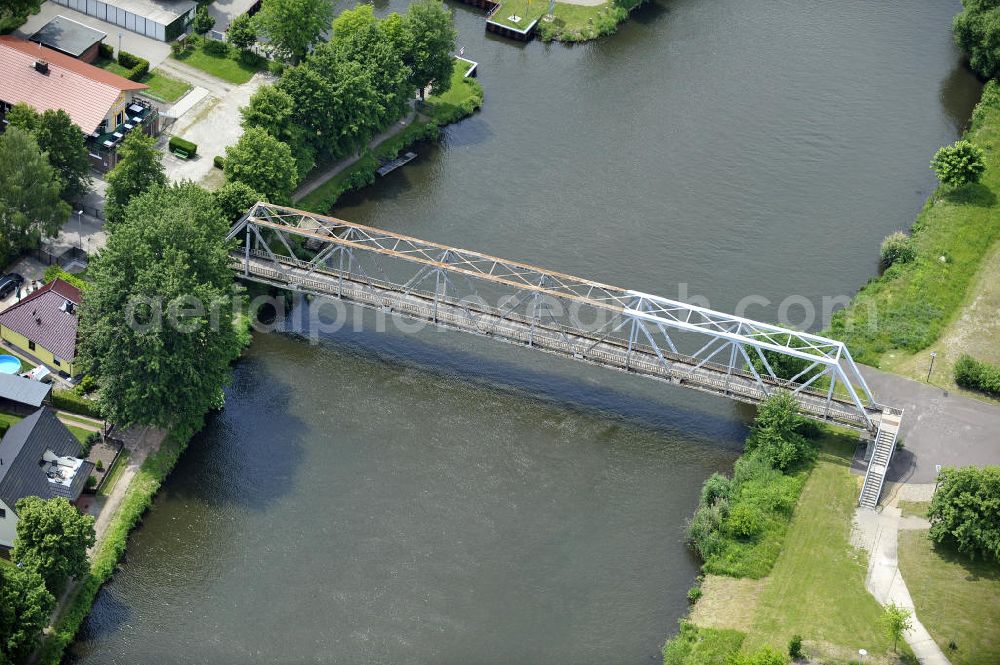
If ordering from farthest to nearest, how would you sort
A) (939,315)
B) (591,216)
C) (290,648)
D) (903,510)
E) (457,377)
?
(591,216) → (939,315) → (457,377) → (903,510) → (290,648)

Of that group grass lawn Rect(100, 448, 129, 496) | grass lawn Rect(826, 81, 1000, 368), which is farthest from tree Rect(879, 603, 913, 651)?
grass lawn Rect(100, 448, 129, 496)

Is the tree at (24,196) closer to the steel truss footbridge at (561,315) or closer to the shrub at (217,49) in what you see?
the steel truss footbridge at (561,315)

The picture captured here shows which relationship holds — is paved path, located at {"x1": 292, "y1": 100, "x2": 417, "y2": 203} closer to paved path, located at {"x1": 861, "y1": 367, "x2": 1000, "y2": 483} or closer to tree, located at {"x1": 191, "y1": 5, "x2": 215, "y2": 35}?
tree, located at {"x1": 191, "y1": 5, "x2": 215, "y2": 35}

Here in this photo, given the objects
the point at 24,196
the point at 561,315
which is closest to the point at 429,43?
the point at 561,315

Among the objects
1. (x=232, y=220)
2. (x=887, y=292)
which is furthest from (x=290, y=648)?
(x=887, y=292)

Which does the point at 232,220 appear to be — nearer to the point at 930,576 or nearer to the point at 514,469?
the point at 514,469

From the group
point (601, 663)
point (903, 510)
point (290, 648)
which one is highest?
point (903, 510)

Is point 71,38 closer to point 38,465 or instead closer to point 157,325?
point 157,325
